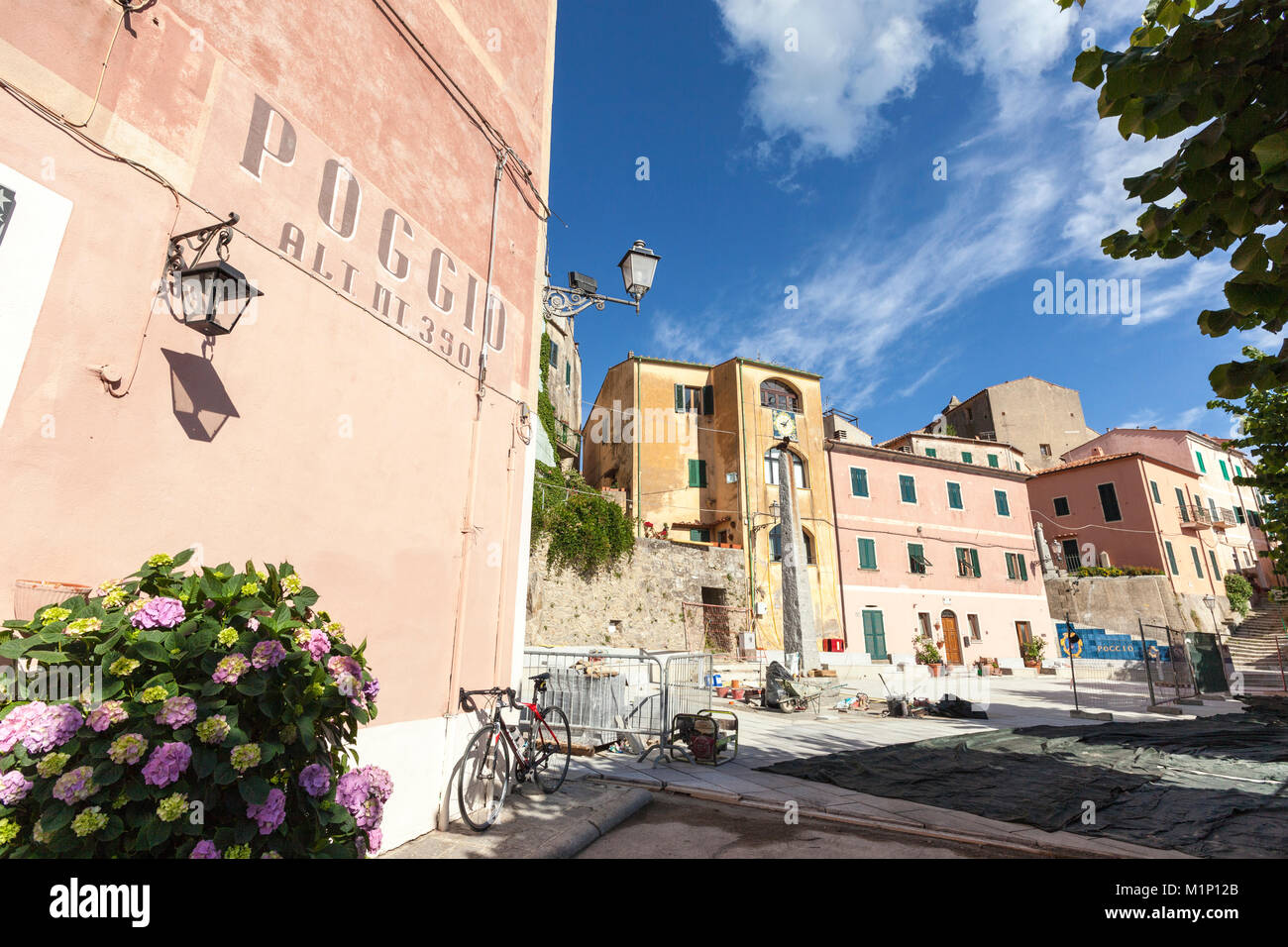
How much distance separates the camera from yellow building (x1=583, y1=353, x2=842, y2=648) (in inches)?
974

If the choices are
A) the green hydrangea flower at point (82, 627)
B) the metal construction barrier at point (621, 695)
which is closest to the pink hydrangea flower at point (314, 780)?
the green hydrangea flower at point (82, 627)

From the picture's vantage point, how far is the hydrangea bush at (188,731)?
2.12m

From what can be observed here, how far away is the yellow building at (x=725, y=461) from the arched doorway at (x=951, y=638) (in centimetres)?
507

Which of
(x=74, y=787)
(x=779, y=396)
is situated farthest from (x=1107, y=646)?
(x=74, y=787)

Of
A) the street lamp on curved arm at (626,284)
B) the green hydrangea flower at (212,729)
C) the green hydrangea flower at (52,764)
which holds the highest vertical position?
the street lamp on curved arm at (626,284)

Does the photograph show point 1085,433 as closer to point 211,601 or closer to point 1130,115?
point 1130,115

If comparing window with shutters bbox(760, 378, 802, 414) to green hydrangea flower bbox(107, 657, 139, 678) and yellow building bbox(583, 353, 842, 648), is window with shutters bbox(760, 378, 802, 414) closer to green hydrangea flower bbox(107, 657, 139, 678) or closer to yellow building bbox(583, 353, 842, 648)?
yellow building bbox(583, 353, 842, 648)

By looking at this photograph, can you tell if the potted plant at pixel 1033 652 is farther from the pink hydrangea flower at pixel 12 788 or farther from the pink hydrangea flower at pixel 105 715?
the pink hydrangea flower at pixel 12 788

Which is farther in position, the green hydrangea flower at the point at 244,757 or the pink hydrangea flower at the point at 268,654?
the pink hydrangea flower at the point at 268,654

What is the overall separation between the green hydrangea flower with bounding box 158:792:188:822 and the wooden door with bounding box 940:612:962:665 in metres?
27.3

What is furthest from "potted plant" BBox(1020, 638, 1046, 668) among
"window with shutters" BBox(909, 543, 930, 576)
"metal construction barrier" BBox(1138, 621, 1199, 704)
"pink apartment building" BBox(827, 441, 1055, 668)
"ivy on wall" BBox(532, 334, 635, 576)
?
"ivy on wall" BBox(532, 334, 635, 576)

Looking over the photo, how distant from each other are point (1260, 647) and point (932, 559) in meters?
13.1

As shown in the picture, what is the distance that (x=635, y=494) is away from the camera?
26328 mm
